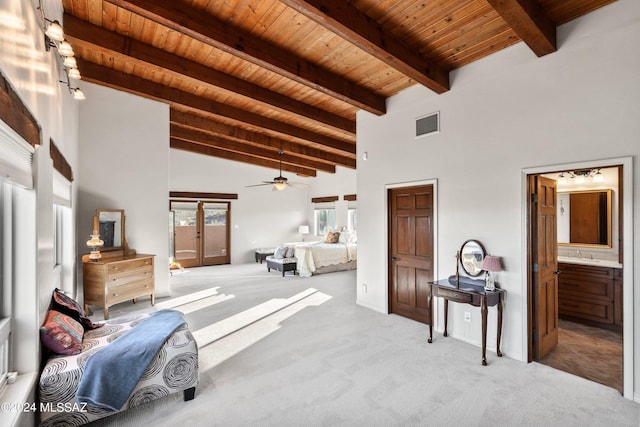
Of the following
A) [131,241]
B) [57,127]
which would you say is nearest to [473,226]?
[57,127]

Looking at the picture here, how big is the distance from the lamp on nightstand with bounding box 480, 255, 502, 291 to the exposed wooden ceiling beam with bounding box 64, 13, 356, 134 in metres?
3.36

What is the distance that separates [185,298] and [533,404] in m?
5.11

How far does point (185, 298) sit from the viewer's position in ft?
18.1

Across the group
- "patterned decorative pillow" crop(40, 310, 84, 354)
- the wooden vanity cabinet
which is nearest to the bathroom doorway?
the wooden vanity cabinet

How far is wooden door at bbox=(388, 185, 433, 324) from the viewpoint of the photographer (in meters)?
4.11

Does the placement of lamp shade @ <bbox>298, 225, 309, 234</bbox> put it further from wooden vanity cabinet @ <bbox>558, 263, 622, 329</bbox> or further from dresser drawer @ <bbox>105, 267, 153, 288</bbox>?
wooden vanity cabinet @ <bbox>558, 263, 622, 329</bbox>

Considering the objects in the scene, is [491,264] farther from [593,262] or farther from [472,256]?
[593,262]

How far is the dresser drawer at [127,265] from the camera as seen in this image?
4.44 meters

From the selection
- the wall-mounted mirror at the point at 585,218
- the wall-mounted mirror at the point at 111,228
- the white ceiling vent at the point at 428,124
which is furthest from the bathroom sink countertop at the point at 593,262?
the wall-mounted mirror at the point at 111,228

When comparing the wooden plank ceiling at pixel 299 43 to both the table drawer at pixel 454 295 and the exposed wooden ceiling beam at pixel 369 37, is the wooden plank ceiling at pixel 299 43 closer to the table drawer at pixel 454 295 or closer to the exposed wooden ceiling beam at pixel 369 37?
the exposed wooden ceiling beam at pixel 369 37

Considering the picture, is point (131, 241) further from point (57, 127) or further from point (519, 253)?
point (519, 253)

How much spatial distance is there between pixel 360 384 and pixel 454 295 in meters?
1.36

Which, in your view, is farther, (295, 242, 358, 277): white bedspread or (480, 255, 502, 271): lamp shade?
(295, 242, 358, 277): white bedspread

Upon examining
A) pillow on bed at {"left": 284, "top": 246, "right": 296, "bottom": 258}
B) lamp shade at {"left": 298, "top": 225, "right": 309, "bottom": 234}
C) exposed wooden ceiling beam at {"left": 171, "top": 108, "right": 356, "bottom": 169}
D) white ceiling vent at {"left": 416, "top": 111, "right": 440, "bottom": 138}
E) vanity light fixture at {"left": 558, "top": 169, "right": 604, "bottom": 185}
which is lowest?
pillow on bed at {"left": 284, "top": 246, "right": 296, "bottom": 258}
